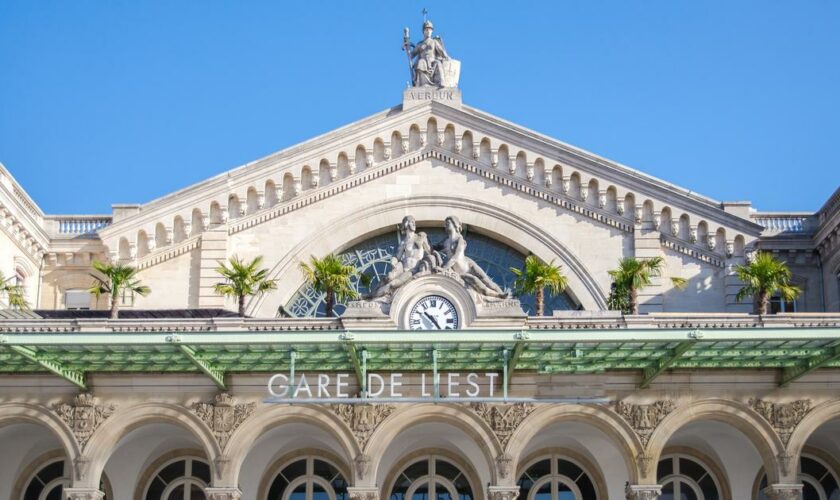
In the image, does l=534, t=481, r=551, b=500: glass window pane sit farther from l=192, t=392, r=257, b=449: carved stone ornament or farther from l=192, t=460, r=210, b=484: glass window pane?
l=192, t=460, r=210, b=484: glass window pane

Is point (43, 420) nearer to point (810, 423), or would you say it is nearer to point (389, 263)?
point (389, 263)

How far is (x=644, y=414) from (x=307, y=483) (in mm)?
12105

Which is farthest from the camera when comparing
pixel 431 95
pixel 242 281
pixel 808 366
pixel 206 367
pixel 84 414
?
pixel 431 95

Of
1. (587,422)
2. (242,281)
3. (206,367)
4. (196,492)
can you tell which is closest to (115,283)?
(242,281)

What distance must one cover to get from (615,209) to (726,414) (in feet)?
38.9

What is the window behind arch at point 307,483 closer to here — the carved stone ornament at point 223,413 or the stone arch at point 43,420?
the carved stone ornament at point 223,413

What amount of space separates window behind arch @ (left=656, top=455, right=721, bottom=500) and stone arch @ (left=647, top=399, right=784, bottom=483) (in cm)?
468

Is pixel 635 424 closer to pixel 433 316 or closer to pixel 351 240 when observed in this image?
pixel 433 316

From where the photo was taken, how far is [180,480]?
4909 centimetres

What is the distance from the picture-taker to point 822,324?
44625 millimetres

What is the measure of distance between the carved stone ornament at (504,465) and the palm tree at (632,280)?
7127 millimetres

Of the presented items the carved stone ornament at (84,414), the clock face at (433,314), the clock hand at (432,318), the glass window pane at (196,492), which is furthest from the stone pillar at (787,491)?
the carved stone ornament at (84,414)

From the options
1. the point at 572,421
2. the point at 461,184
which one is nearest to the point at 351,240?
the point at 461,184

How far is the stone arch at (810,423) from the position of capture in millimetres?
43719
